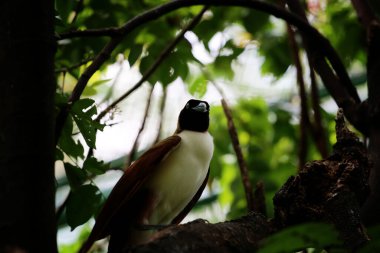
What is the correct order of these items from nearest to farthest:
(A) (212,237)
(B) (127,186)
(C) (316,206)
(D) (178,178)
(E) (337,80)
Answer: (A) (212,237) → (C) (316,206) → (B) (127,186) → (D) (178,178) → (E) (337,80)

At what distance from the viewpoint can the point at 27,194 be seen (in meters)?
1.53

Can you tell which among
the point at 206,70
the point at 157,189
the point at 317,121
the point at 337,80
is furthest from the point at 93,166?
the point at 206,70

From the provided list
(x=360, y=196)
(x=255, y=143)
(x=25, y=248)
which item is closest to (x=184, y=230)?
(x=25, y=248)

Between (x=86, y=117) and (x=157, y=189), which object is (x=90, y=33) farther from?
(x=157, y=189)

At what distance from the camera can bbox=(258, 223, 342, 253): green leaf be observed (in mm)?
1109

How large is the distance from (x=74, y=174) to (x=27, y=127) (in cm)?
79

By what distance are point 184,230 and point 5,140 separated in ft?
1.82

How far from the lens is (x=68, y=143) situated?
235 centimetres

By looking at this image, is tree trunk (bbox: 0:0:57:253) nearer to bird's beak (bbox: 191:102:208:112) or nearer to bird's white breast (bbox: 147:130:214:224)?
bird's white breast (bbox: 147:130:214:224)

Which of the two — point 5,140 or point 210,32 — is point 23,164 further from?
point 210,32

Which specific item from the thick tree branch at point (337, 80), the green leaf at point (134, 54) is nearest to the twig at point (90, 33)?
the green leaf at point (134, 54)

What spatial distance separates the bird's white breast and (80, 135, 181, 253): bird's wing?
2.5 inches

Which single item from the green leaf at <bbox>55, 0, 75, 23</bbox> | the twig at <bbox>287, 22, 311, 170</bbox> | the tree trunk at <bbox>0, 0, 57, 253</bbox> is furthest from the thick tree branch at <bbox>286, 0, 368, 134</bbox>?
the tree trunk at <bbox>0, 0, 57, 253</bbox>

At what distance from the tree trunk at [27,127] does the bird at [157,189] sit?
3.22 ft
